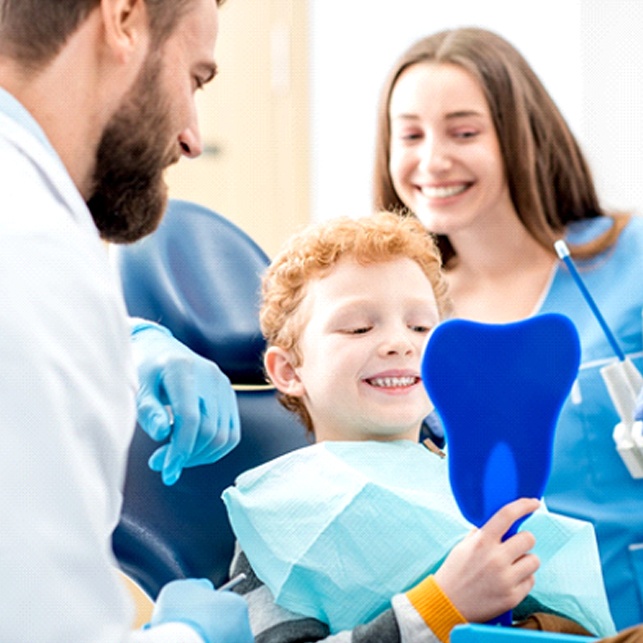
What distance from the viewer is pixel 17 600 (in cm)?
66

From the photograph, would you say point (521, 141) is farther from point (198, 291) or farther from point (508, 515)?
point (508, 515)

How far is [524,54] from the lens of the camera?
2816 millimetres

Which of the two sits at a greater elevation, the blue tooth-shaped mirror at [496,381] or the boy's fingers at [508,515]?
the blue tooth-shaped mirror at [496,381]

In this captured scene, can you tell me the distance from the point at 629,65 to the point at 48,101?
208 cm

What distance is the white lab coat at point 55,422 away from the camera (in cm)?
66

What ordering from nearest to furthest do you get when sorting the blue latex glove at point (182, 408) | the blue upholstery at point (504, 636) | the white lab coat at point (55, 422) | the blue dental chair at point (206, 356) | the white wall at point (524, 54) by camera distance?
the white lab coat at point (55, 422) < the blue upholstery at point (504, 636) < the blue latex glove at point (182, 408) < the blue dental chair at point (206, 356) < the white wall at point (524, 54)

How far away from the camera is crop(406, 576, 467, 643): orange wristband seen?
1016 millimetres

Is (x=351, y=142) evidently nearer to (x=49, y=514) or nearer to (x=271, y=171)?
(x=271, y=171)

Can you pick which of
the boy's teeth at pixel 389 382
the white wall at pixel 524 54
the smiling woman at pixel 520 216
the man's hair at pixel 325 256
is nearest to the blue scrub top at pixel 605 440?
the smiling woman at pixel 520 216

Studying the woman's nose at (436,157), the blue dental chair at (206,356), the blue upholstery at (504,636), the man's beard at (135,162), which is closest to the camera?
the blue upholstery at (504,636)

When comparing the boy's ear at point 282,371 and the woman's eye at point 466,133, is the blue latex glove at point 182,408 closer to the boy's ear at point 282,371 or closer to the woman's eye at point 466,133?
the boy's ear at point 282,371

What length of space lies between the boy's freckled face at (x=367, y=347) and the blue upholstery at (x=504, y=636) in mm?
333

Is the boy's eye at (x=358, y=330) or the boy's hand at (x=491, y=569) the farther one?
the boy's eye at (x=358, y=330)

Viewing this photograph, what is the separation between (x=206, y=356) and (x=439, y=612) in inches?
21.7
